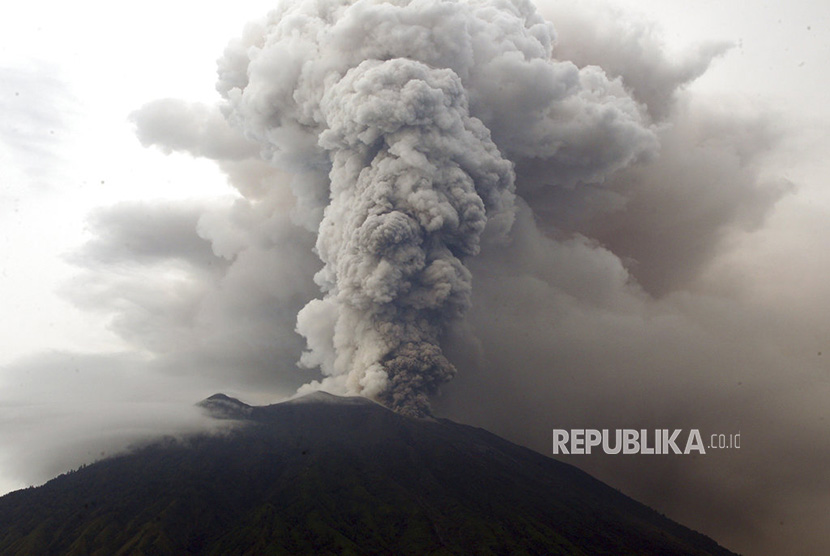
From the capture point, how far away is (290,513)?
250 ft

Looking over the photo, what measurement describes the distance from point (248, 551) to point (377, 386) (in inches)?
928

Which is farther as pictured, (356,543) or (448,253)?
(356,543)

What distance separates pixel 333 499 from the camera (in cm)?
7869

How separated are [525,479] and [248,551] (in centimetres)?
3552

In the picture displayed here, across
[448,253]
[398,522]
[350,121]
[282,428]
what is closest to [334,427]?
[282,428]

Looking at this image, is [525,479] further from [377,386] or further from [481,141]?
A: [481,141]

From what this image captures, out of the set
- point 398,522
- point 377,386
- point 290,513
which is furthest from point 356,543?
point 377,386

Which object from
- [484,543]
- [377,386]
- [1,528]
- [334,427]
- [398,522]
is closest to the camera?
[377,386]

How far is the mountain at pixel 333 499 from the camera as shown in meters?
70.4

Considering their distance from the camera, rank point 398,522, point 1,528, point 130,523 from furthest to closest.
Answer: point 1,528 → point 130,523 → point 398,522

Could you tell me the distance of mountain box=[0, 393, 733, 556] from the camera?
70438 mm

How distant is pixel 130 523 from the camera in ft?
257

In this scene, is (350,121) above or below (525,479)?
above

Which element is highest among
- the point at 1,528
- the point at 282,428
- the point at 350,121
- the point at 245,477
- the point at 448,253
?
the point at 350,121
